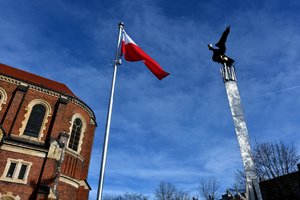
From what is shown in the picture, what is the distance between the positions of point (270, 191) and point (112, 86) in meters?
25.6

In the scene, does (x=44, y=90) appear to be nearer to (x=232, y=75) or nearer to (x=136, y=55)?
(x=136, y=55)

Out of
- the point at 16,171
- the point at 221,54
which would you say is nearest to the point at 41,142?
the point at 16,171

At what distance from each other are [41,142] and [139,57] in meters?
15.6

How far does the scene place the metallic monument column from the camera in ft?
20.6

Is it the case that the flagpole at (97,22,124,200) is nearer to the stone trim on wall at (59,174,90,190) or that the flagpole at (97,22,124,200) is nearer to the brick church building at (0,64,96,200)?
the brick church building at (0,64,96,200)

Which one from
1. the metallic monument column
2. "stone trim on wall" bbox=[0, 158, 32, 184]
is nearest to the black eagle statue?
the metallic monument column

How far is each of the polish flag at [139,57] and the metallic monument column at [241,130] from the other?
2883 mm

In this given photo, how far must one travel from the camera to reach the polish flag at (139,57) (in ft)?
35.5

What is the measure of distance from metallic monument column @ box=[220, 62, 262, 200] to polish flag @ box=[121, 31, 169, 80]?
2.88 metres

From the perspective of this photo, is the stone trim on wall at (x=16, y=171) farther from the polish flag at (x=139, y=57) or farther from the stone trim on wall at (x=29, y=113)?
the polish flag at (x=139, y=57)

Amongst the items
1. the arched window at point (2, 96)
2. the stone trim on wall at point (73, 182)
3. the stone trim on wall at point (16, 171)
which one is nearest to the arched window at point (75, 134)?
the stone trim on wall at point (73, 182)

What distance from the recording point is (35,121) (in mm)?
23531

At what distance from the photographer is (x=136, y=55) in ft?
36.1

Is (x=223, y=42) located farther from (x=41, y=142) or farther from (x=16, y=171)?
(x=41, y=142)
